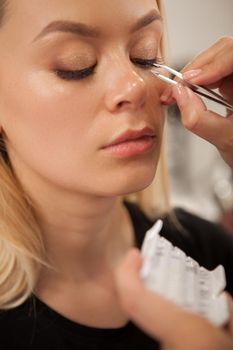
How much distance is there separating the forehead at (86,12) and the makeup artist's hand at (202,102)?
7 cm

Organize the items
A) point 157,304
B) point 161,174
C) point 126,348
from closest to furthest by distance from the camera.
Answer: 1. point 157,304
2. point 126,348
3. point 161,174

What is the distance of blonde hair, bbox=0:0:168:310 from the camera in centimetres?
53

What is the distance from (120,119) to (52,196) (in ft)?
0.55

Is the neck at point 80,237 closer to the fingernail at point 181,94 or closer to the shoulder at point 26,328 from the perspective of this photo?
the shoulder at point 26,328

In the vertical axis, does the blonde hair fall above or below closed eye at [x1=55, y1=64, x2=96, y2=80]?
below

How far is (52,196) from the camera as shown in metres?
0.56

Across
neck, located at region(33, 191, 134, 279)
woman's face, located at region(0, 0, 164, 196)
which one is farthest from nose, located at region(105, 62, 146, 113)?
neck, located at region(33, 191, 134, 279)

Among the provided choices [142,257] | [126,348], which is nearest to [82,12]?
[142,257]

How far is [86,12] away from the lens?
1.36ft

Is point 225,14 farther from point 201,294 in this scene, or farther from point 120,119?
point 201,294

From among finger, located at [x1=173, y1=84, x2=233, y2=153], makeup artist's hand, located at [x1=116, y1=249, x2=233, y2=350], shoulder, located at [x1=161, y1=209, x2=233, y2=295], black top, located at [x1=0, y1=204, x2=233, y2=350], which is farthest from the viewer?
shoulder, located at [x1=161, y1=209, x2=233, y2=295]

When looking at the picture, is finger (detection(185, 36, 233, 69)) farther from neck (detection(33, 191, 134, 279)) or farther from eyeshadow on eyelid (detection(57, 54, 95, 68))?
neck (detection(33, 191, 134, 279))

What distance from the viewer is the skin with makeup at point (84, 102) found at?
1.38ft

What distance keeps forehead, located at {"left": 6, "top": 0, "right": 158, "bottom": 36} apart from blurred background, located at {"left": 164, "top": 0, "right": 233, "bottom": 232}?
5 centimetres
